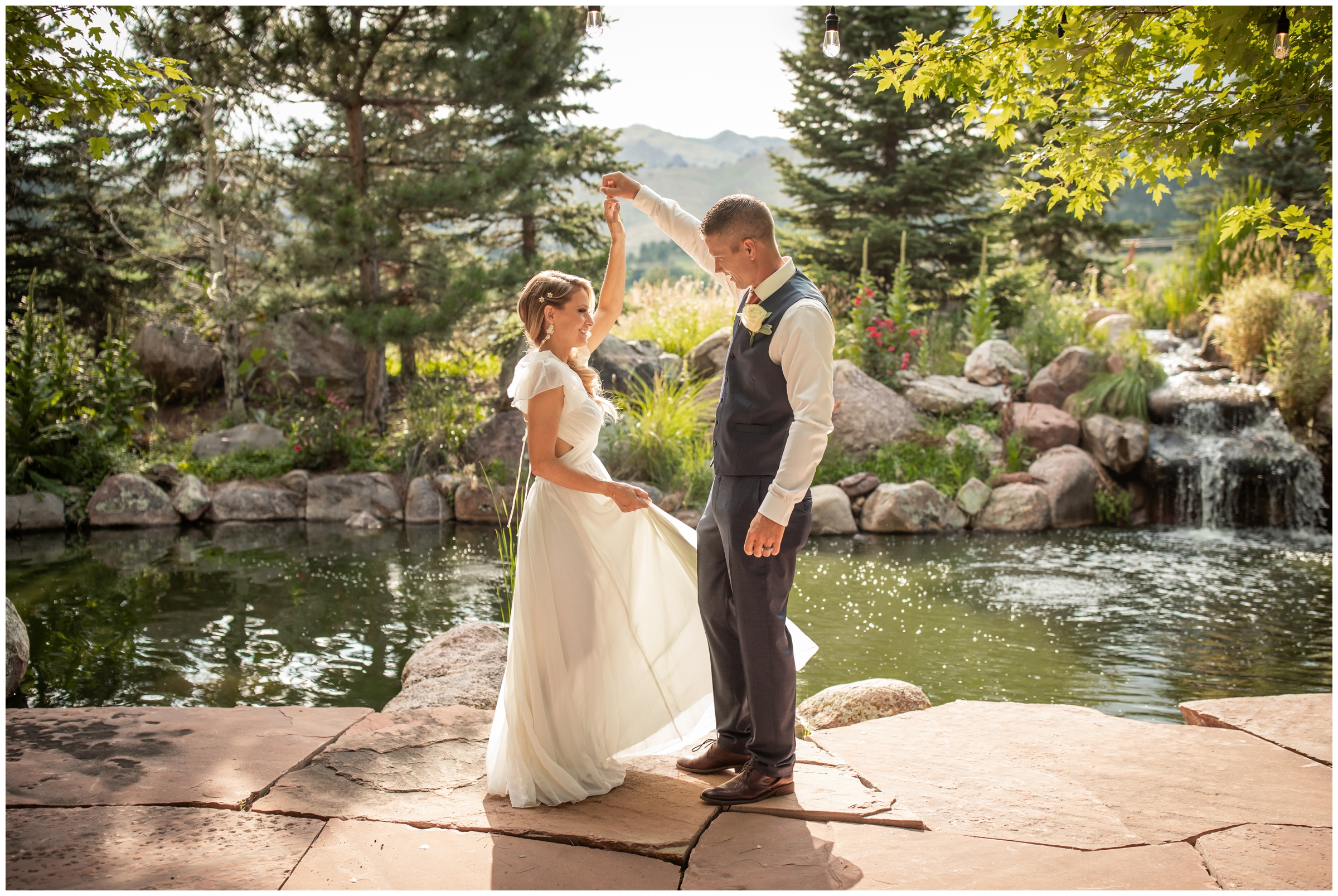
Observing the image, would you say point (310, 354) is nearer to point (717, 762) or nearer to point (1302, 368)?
point (717, 762)

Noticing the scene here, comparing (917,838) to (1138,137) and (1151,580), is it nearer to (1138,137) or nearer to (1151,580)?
(1138,137)

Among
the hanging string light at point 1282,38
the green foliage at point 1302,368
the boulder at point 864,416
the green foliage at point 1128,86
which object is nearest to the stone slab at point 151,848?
the green foliage at point 1128,86

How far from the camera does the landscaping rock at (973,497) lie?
890 cm

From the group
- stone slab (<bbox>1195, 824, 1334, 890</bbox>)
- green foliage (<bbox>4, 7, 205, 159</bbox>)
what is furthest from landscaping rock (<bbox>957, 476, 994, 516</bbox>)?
green foliage (<bbox>4, 7, 205, 159</bbox>)

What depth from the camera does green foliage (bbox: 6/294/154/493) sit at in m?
8.74

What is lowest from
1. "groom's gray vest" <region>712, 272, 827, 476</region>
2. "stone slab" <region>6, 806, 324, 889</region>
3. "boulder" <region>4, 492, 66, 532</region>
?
"stone slab" <region>6, 806, 324, 889</region>

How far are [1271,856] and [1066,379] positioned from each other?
8.91 metres

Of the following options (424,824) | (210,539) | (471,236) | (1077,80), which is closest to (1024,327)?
(471,236)

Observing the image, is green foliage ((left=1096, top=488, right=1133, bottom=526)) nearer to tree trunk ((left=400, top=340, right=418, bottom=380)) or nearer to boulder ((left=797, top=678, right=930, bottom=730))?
boulder ((left=797, top=678, right=930, bottom=730))

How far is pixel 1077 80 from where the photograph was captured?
3506 millimetres

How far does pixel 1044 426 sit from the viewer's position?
9.85 metres

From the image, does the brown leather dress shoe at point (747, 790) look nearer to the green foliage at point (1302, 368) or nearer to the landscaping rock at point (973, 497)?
the landscaping rock at point (973, 497)

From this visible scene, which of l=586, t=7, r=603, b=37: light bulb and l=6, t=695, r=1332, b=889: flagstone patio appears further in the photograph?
l=586, t=7, r=603, b=37: light bulb

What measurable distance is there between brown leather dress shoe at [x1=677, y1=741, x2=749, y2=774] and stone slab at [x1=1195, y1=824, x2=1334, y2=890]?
134cm
